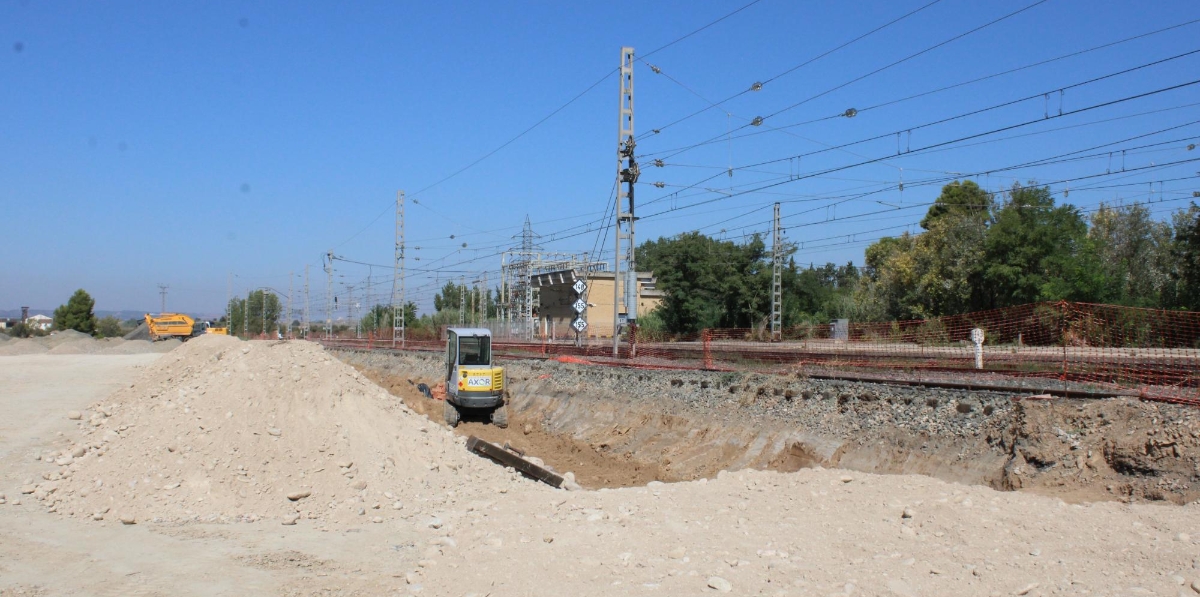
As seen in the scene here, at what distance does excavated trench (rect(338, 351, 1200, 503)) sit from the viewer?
39.2 feet

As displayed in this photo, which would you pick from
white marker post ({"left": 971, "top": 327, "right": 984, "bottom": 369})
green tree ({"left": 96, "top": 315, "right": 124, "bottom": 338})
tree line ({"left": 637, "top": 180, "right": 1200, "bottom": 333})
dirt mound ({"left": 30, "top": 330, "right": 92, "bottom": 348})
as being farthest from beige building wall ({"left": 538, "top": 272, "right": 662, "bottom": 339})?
green tree ({"left": 96, "top": 315, "right": 124, "bottom": 338})

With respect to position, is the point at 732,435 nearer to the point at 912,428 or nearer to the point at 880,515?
the point at 912,428

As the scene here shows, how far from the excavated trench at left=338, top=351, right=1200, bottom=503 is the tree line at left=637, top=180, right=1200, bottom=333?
75.4 feet

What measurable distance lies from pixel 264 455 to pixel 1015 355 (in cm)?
1747

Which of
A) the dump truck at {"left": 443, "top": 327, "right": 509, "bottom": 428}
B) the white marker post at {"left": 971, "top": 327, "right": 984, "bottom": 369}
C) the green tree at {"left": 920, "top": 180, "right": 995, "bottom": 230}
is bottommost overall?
the dump truck at {"left": 443, "top": 327, "right": 509, "bottom": 428}

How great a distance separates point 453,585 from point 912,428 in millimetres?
9857

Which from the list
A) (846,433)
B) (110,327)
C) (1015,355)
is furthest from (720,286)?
(110,327)

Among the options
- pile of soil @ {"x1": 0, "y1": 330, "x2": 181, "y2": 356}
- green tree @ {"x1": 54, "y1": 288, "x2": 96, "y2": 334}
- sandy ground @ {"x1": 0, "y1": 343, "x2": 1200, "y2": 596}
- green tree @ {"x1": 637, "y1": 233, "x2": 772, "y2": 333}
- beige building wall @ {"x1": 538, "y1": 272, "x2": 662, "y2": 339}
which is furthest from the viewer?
green tree @ {"x1": 54, "y1": 288, "x2": 96, "y2": 334}

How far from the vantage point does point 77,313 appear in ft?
258

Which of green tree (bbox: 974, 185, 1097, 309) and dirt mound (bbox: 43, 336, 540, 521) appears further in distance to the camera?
green tree (bbox: 974, 185, 1097, 309)

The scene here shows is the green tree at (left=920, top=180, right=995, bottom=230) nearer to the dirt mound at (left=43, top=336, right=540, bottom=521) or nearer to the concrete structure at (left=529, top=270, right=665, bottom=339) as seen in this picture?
the concrete structure at (left=529, top=270, right=665, bottom=339)

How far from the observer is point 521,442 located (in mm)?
25516

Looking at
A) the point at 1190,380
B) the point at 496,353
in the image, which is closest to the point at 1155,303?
the point at 1190,380

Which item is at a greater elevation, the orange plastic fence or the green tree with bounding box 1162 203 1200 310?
the green tree with bounding box 1162 203 1200 310
